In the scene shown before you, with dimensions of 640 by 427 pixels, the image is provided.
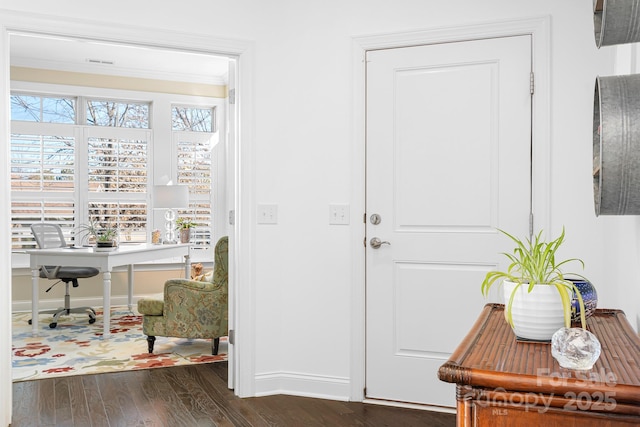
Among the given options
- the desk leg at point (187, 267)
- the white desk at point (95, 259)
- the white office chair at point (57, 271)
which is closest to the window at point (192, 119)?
the desk leg at point (187, 267)

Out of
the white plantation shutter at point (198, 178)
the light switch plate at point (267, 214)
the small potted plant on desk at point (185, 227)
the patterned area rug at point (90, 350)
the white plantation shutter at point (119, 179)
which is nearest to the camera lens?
the light switch plate at point (267, 214)

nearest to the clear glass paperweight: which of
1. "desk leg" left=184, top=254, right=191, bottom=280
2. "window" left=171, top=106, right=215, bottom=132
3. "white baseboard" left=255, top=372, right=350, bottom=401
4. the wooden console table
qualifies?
the wooden console table

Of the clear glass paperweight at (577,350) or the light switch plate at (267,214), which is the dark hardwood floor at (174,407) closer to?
the light switch plate at (267,214)

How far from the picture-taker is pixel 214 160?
23.3 feet

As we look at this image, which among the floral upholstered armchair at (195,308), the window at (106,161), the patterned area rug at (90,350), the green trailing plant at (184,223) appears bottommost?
the patterned area rug at (90,350)

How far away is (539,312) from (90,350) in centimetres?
410

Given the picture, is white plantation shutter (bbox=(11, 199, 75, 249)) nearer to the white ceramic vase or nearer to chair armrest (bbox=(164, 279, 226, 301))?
chair armrest (bbox=(164, 279, 226, 301))

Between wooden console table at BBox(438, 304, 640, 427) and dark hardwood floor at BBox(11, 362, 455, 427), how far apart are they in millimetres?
1770

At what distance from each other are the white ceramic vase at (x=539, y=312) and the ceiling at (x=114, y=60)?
4787 mm

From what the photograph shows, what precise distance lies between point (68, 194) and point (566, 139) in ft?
17.9

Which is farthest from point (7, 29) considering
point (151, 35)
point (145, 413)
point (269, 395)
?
point (269, 395)

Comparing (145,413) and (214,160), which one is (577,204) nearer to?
(145,413)

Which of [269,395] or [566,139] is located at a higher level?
[566,139]

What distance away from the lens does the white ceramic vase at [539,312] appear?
1403mm
